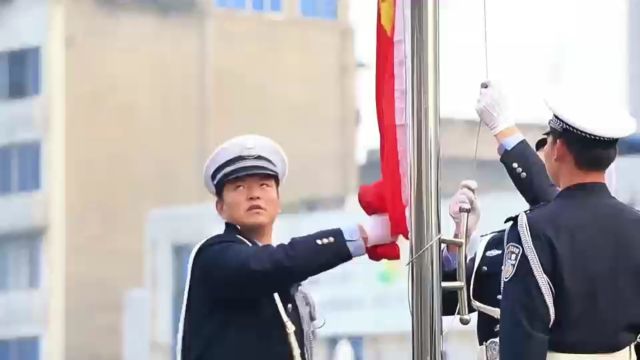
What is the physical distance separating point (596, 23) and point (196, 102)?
31.2 inches

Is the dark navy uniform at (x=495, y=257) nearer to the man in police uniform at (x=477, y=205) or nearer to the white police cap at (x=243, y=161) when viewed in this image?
the man in police uniform at (x=477, y=205)

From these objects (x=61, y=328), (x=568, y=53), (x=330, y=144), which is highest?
(x=568, y=53)

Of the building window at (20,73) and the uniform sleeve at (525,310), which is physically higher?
the building window at (20,73)

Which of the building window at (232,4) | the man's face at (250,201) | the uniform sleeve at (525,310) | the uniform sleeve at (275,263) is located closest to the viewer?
the uniform sleeve at (525,310)

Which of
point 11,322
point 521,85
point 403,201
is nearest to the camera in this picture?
point 403,201

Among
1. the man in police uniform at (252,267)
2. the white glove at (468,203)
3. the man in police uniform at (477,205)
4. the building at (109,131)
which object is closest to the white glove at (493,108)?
the man in police uniform at (477,205)

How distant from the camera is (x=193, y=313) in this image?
1652mm

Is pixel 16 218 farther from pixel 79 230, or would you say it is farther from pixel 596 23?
pixel 596 23

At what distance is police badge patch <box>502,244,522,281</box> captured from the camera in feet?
4.45

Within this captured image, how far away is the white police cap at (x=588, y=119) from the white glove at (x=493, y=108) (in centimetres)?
19

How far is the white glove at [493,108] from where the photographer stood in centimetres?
162

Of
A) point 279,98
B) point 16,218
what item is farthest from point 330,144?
point 16,218

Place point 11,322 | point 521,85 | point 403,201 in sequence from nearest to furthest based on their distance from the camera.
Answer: point 403,201 < point 11,322 < point 521,85

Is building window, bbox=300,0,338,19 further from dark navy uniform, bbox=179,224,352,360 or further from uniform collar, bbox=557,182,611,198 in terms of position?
uniform collar, bbox=557,182,611,198
